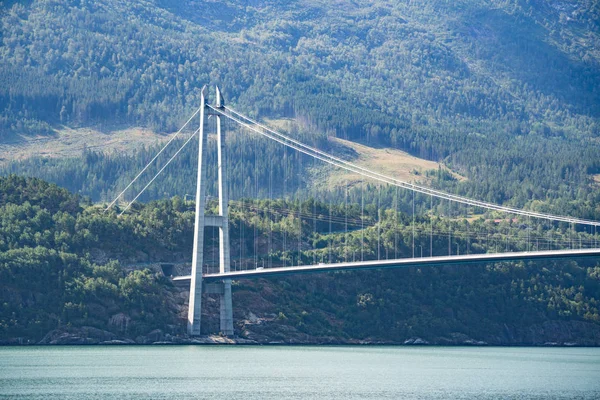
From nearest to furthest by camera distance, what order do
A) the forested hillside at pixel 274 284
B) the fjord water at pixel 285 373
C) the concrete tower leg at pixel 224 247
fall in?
the fjord water at pixel 285 373, the concrete tower leg at pixel 224 247, the forested hillside at pixel 274 284

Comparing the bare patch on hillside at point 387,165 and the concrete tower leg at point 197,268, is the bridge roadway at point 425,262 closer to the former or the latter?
the concrete tower leg at point 197,268

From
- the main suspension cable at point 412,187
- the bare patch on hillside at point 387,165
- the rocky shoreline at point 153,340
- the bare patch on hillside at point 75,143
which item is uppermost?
the main suspension cable at point 412,187

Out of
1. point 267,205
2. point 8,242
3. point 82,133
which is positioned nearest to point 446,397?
point 8,242

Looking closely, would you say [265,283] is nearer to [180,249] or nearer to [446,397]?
[180,249]

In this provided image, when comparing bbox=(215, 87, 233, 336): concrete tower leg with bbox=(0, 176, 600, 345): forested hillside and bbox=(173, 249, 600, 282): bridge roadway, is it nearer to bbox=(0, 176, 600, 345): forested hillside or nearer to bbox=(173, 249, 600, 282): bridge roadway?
bbox=(173, 249, 600, 282): bridge roadway

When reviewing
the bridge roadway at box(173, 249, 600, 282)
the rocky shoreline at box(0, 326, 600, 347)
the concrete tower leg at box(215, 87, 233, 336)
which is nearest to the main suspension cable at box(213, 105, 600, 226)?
the bridge roadway at box(173, 249, 600, 282)

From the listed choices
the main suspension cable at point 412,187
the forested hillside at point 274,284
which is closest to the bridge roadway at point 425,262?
the main suspension cable at point 412,187

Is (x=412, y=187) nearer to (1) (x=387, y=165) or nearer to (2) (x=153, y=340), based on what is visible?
(2) (x=153, y=340)
